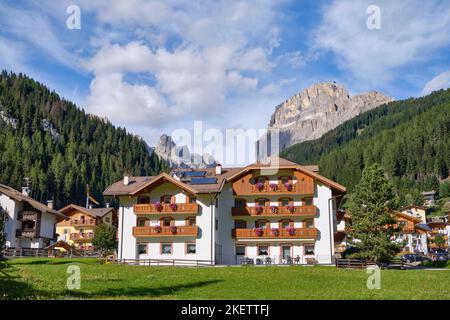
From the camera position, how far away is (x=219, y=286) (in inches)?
1000

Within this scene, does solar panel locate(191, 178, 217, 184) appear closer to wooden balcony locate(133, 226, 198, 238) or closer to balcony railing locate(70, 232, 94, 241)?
wooden balcony locate(133, 226, 198, 238)

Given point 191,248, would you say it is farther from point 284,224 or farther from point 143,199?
point 284,224

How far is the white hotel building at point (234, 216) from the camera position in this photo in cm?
4831

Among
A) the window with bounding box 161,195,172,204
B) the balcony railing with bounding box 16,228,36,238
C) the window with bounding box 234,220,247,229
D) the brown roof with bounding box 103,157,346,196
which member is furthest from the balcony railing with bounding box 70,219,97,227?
the window with bounding box 234,220,247,229

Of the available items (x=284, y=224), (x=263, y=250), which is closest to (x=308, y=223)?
(x=284, y=224)

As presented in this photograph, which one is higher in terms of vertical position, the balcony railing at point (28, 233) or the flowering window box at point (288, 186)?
the flowering window box at point (288, 186)

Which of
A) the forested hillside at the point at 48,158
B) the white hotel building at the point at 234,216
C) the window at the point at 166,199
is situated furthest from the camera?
the forested hillside at the point at 48,158

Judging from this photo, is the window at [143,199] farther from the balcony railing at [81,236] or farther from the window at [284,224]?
the balcony railing at [81,236]

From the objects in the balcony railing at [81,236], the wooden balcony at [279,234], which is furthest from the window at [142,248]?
the balcony railing at [81,236]

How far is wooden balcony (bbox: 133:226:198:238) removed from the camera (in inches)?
1875

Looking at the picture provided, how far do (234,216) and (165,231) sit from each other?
739 cm

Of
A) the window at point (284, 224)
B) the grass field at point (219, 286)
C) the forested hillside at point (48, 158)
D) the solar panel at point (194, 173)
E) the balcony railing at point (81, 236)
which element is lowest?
the grass field at point (219, 286)

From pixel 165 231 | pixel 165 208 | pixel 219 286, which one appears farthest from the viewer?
pixel 165 208
